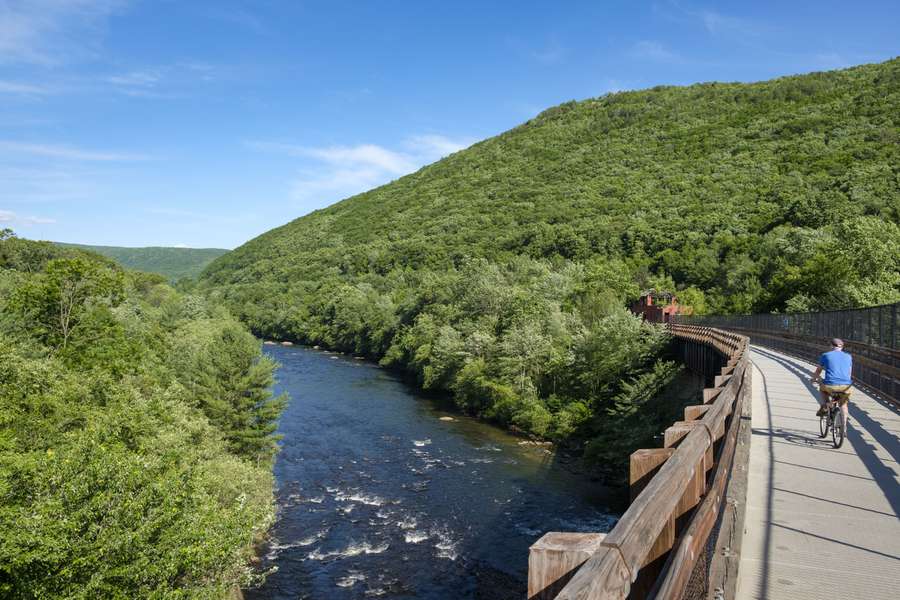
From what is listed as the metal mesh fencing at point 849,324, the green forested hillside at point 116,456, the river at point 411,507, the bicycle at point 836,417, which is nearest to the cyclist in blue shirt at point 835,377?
the bicycle at point 836,417

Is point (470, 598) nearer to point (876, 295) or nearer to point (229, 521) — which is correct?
point (229, 521)

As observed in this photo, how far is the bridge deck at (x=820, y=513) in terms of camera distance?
16.2 feet

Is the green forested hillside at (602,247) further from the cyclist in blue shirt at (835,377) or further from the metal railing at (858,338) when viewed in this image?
the cyclist in blue shirt at (835,377)

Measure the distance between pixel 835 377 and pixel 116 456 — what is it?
18048mm

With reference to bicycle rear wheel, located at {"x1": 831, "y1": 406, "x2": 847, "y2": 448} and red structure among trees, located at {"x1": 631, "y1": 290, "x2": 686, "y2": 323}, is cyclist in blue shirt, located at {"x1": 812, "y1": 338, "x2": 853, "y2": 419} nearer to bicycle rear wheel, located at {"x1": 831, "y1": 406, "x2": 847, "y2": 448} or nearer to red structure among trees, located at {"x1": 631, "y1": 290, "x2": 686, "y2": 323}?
bicycle rear wheel, located at {"x1": 831, "y1": 406, "x2": 847, "y2": 448}

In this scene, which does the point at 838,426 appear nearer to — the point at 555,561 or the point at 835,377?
the point at 835,377

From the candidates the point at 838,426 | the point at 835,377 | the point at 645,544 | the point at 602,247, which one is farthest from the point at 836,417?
the point at 602,247

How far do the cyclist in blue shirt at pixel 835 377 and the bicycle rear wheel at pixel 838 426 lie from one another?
0.44 feet

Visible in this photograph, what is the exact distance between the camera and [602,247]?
104 m

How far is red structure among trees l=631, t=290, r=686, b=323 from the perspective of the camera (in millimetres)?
67125

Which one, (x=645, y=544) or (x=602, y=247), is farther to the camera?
(x=602, y=247)

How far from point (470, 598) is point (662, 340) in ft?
95.5

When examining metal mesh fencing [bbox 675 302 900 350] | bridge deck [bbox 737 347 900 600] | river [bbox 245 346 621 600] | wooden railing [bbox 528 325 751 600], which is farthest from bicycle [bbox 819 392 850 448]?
river [bbox 245 346 621 600]

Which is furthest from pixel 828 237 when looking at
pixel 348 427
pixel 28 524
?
pixel 28 524
